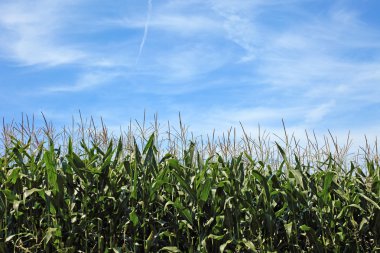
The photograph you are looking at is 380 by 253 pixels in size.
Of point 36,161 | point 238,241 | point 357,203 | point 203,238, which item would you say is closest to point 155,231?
point 203,238

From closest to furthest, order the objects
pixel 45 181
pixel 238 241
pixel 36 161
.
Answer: pixel 238 241 < pixel 45 181 < pixel 36 161

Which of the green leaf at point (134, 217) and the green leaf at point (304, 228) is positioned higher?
the green leaf at point (134, 217)

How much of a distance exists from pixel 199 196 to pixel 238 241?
1.50 ft

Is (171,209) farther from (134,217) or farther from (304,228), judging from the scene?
(304,228)

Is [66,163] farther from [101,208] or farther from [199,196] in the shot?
[199,196]

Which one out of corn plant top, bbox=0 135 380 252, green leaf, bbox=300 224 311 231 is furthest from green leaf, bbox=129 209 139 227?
green leaf, bbox=300 224 311 231

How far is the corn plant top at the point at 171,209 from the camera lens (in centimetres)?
375

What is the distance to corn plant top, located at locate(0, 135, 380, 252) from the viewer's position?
12.3 feet

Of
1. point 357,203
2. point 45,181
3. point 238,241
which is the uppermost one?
point 45,181

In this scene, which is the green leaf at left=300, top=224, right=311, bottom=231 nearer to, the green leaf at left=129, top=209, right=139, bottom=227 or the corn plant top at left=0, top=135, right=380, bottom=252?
the corn plant top at left=0, top=135, right=380, bottom=252

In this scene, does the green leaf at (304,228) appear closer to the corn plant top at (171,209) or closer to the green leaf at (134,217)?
the corn plant top at (171,209)

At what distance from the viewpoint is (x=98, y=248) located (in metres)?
3.75

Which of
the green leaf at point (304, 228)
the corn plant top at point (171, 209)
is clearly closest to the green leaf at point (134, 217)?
the corn plant top at point (171, 209)

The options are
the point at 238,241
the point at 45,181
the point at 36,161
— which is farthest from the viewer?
the point at 36,161
